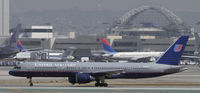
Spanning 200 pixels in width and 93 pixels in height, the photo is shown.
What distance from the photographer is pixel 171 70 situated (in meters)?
79.2

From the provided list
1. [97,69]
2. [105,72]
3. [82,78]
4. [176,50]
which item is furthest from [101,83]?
[176,50]

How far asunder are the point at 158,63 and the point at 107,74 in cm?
818

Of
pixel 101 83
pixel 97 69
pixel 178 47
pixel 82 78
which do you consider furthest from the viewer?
pixel 178 47

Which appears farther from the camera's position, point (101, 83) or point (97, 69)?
point (97, 69)

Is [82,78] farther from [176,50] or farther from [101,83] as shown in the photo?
[176,50]

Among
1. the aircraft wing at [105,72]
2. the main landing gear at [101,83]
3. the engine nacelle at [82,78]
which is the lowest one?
the main landing gear at [101,83]

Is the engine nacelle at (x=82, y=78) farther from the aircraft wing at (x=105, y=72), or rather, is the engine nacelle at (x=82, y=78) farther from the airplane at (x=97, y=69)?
the aircraft wing at (x=105, y=72)

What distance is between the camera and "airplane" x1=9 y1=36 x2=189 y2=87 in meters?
76.0

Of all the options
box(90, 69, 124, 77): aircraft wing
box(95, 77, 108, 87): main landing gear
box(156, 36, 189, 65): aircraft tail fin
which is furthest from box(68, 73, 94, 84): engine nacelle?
box(156, 36, 189, 65): aircraft tail fin

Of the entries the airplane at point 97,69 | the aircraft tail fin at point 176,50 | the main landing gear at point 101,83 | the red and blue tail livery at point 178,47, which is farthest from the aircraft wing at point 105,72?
the red and blue tail livery at point 178,47

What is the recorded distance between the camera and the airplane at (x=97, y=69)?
249ft

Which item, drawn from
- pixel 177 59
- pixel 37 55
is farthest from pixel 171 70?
pixel 37 55

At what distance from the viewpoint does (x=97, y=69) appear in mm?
77500

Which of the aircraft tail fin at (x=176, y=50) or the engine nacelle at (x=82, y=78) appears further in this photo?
the aircraft tail fin at (x=176, y=50)
